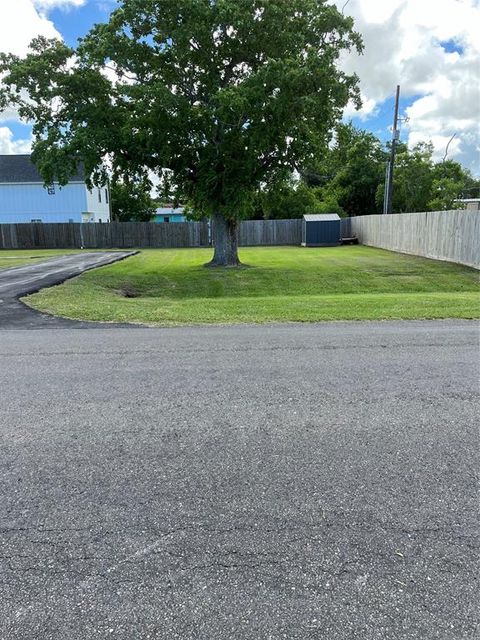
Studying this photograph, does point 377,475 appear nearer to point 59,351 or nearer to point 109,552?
point 109,552

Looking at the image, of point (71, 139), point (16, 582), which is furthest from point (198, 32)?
point (16, 582)

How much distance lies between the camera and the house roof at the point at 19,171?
3800cm

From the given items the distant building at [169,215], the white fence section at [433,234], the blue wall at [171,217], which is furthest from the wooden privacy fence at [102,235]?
the blue wall at [171,217]

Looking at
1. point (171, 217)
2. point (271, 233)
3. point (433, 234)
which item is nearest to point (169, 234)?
point (271, 233)

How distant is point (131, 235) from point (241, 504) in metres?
35.4

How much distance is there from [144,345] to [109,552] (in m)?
4.55

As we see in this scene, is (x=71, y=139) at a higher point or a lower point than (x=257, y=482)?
higher

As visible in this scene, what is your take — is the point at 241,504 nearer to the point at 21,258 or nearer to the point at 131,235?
the point at 21,258

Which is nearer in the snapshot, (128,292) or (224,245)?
(128,292)

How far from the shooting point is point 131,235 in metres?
36.6

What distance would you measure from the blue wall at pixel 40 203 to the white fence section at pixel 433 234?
74.2 ft

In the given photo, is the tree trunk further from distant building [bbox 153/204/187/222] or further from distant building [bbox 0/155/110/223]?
distant building [bbox 153/204/187/222]

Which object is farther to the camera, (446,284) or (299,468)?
(446,284)

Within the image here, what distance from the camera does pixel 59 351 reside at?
21.7ft
